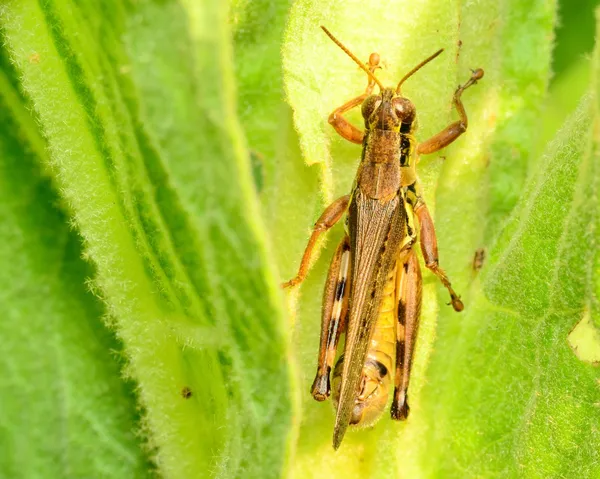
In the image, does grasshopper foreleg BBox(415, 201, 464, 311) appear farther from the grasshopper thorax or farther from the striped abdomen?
the grasshopper thorax

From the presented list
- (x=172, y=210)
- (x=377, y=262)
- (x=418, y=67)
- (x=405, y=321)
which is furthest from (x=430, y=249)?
(x=172, y=210)

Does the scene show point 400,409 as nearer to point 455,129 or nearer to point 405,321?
point 405,321

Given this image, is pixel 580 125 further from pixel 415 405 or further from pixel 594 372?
pixel 415 405

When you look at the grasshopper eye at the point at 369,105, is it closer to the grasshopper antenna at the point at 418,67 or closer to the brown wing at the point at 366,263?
the brown wing at the point at 366,263

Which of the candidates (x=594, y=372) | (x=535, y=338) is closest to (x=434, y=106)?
(x=535, y=338)

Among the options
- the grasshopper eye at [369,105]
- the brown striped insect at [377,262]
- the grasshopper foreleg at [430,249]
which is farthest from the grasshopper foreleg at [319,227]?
the grasshopper eye at [369,105]

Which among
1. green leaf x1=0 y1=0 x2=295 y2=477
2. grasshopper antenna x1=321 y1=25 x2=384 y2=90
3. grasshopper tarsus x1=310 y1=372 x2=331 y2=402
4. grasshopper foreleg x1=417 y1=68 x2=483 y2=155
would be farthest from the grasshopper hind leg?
grasshopper antenna x1=321 y1=25 x2=384 y2=90
